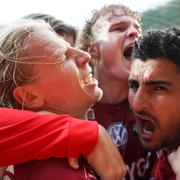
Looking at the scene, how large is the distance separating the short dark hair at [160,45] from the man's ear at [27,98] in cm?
46

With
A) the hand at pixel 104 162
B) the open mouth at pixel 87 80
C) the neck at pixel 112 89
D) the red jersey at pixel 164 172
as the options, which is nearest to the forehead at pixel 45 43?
the open mouth at pixel 87 80

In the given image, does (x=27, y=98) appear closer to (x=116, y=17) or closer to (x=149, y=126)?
(x=149, y=126)

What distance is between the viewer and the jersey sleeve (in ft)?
3.14

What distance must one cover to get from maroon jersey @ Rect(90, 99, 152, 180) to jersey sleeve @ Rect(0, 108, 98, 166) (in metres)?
0.55

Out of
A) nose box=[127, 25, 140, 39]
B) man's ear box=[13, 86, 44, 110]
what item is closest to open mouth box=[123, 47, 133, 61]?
nose box=[127, 25, 140, 39]

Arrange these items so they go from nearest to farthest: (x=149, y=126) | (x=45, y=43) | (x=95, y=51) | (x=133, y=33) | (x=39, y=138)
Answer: (x=39, y=138) → (x=45, y=43) → (x=149, y=126) → (x=133, y=33) → (x=95, y=51)

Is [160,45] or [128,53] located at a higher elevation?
[160,45]

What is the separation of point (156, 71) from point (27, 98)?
0.46 m

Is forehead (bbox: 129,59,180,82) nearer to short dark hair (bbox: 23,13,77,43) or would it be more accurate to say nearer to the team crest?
the team crest

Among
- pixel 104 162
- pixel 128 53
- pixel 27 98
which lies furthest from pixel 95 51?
pixel 104 162

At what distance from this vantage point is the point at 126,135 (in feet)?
5.26

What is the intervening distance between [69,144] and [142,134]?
1.56 ft

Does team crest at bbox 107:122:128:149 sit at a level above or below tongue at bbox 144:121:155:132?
below

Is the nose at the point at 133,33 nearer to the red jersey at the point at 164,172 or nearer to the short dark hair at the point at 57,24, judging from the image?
the short dark hair at the point at 57,24
